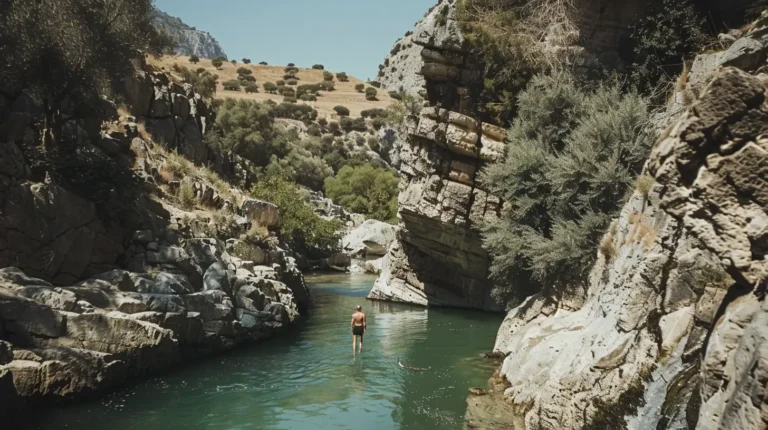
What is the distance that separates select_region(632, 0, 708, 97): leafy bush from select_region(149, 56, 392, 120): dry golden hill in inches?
2343

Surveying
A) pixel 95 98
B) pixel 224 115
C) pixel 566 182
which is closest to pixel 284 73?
pixel 224 115

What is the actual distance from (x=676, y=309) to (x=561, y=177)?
893cm

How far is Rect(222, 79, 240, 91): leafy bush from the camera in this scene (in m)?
79.7

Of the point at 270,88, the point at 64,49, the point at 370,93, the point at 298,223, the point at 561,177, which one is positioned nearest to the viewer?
the point at 561,177

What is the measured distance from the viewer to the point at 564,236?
55.7 ft

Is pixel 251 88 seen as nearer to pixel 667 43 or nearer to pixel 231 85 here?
pixel 231 85

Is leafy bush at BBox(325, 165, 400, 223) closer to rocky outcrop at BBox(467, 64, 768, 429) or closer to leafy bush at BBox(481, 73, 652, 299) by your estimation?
leafy bush at BBox(481, 73, 652, 299)

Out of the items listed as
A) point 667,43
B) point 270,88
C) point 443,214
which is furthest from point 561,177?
point 270,88

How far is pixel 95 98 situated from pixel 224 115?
34535 mm

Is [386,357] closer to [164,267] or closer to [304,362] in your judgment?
[304,362]

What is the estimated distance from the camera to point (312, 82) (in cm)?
9425

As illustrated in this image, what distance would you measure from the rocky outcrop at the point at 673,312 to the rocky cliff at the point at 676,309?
0.05 ft

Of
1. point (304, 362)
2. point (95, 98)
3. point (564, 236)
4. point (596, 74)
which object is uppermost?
point (596, 74)

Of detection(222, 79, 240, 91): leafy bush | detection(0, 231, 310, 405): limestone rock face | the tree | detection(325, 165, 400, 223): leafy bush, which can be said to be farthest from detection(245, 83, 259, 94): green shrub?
detection(0, 231, 310, 405): limestone rock face
